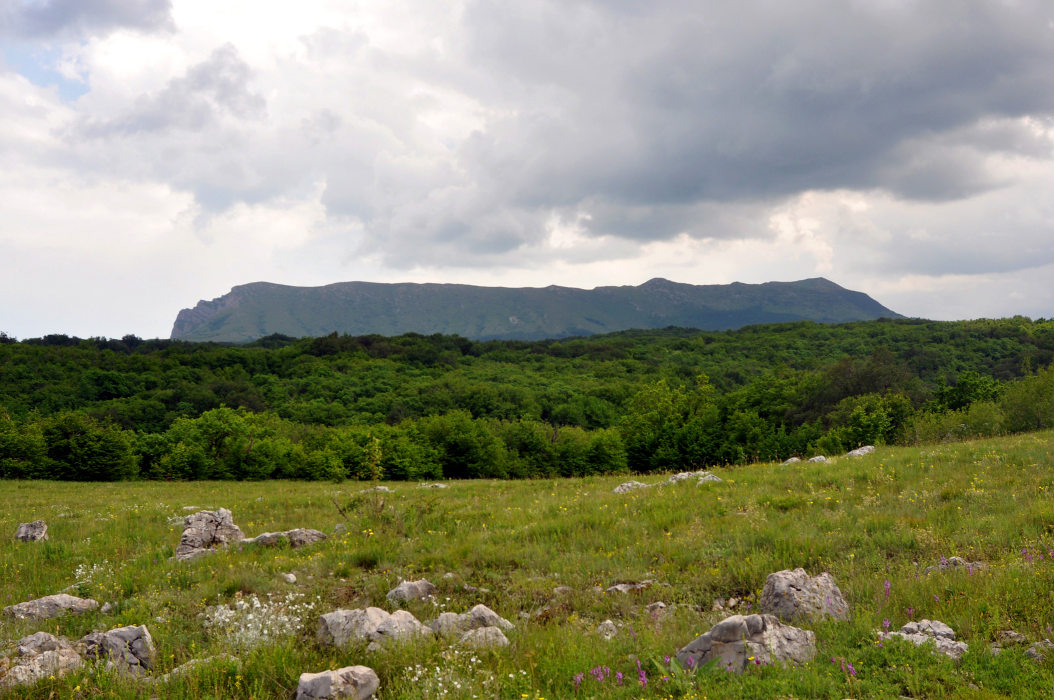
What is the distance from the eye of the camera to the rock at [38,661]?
598cm

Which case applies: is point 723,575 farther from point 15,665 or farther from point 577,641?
point 15,665

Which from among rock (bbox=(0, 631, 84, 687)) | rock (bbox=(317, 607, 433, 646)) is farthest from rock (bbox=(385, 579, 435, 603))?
rock (bbox=(0, 631, 84, 687))

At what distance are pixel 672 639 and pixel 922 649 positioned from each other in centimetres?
249

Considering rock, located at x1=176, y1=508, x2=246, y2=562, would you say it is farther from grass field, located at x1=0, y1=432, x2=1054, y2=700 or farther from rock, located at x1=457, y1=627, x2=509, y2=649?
rock, located at x1=457, y1=627, x2=509, y2=649

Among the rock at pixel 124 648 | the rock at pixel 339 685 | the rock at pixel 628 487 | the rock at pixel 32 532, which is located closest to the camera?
the rock at pixel 339 685

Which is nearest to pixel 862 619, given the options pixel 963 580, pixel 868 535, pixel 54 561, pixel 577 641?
pixel 963 580

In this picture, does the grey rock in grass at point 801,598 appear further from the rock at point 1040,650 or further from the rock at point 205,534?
the rock at point 205,534

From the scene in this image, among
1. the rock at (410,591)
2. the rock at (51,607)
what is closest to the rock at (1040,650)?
the rock at (410,591)

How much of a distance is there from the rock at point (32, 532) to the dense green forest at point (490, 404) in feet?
28.4

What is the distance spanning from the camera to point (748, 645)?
5.73 m

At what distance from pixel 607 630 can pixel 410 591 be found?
327 centimetres

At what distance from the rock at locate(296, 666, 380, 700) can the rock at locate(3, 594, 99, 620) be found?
5271 mm

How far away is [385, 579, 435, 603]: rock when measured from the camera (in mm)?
8484

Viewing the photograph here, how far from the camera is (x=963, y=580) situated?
23.1ft
